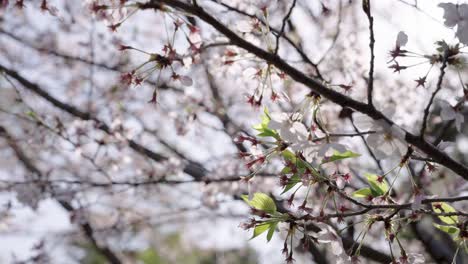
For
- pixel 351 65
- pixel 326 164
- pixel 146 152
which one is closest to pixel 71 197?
pixel 146 152

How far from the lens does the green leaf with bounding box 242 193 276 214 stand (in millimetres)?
1211

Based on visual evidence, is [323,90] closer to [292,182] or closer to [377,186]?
[292,182]

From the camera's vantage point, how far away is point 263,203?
4.01ft

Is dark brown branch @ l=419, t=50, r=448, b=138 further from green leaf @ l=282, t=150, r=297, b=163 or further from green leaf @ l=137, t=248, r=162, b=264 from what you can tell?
green leaf @ l=137, t=248, r=162, b=264

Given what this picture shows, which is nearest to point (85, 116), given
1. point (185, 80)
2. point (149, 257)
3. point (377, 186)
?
point (185, 80)

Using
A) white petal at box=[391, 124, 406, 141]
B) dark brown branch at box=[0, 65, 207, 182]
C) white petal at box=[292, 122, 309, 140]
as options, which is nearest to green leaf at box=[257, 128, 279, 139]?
white petal at box=[292, 122, 309, 140]

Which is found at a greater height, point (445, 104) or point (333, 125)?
point (333, 125)

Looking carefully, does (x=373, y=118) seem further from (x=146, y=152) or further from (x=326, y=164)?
(x=146, y=152)

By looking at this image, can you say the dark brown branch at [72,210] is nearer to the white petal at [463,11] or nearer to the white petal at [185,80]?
the white petal at [185,80]

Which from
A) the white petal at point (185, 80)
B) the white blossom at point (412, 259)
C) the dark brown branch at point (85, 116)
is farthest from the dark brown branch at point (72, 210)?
the white blossom at point (412, 259)

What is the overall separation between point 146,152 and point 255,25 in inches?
74.9

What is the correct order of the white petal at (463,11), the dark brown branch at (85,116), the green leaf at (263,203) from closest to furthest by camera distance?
the white petal at (463,11) < the green leaf at (263,203) < the dark brown branch at (85,116)

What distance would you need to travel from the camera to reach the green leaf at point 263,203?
121 cm

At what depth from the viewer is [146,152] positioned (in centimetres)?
304
